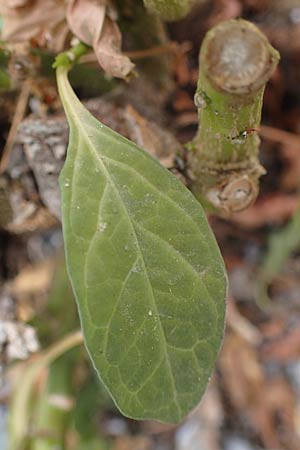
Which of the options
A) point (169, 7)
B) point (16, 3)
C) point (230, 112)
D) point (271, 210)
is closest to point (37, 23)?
point (16, 3)

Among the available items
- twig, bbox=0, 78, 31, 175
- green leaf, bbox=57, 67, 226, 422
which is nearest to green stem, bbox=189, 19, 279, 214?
green leaf, bbox=57, 67, 226, 422

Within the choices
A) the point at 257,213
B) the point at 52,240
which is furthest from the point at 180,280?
the point at 52,240

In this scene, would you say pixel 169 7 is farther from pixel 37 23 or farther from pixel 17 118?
pixel 17 118

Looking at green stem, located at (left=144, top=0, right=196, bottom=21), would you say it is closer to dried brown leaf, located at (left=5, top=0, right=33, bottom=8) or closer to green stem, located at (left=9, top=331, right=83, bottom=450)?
dried brown leaf, located at (left=5, top=0, right=33, bottom=8)

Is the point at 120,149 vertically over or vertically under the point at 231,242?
over

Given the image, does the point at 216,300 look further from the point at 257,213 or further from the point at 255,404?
the point at 255,404

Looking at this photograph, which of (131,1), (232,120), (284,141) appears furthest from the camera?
(284,141)
